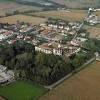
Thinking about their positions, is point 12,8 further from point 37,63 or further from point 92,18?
point 37,63

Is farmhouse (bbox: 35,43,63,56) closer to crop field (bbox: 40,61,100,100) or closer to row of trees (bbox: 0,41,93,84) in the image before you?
row of trees (bbox: 0,41,93,84)

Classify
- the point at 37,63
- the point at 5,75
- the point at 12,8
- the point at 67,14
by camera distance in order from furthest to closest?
the point at 12,8 < the point at 67,14 < the point at 37,63 < the point at 5,75

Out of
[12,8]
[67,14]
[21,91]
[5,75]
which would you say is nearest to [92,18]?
[67,14]

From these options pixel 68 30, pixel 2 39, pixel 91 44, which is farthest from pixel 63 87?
pixel 68 30

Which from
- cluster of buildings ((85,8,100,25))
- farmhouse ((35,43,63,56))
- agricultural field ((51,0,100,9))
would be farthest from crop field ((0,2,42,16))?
farmhouse ((35,43,63,56))

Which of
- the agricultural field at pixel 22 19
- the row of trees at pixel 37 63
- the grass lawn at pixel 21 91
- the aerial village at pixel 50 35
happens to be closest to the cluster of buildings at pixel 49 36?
the aerial village at pixel 50 35

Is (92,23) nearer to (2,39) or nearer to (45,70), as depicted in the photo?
(2,39)
